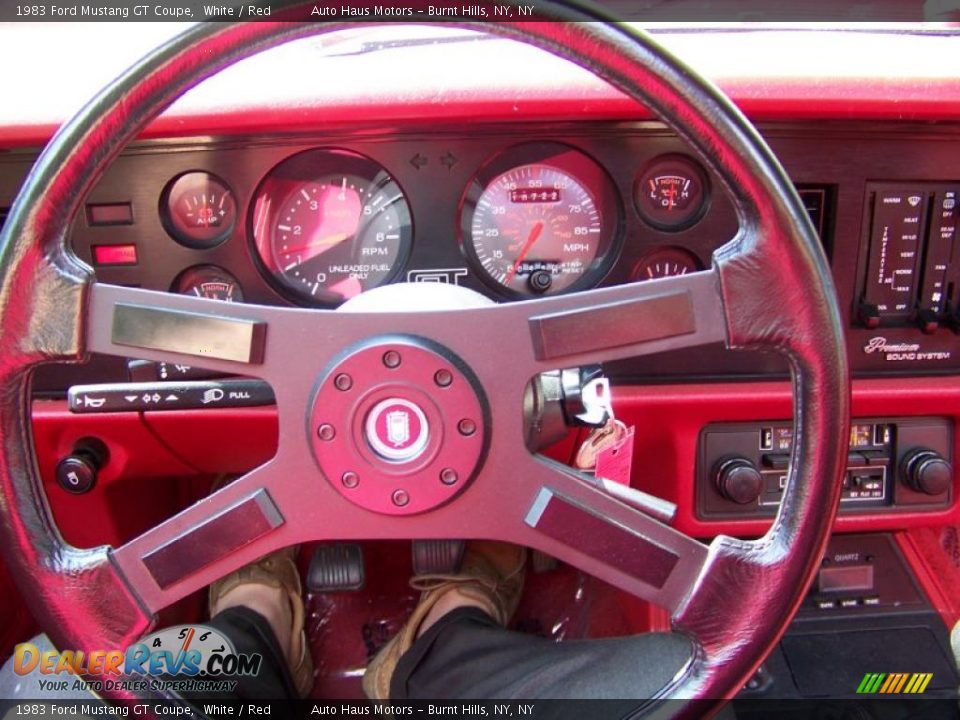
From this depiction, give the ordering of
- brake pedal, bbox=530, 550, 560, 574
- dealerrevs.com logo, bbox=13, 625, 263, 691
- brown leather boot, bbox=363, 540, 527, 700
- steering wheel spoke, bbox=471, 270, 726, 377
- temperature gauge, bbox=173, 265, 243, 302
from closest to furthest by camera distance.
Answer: steering wheel spoke, bbox=471, 270, 726, 377 → dealerrevs.com logo, bbox=13, 625, 263, 691 → temperature gauge, bbox=173, 265, 243, 302 → brown leather boot, bbox=363, 540, 527, 700 → brake pedal, bbox=530, 550, 560, 574

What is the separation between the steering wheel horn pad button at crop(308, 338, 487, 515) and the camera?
0.98 m

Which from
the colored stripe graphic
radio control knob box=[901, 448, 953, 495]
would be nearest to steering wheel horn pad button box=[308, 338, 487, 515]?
radio control knob box=[901, 448, 953, 495]

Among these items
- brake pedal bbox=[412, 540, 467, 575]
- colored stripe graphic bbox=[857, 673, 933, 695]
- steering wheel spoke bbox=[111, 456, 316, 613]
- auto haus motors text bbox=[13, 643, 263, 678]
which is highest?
steering wheel spoke bbox=[111, 456, 316, 613]

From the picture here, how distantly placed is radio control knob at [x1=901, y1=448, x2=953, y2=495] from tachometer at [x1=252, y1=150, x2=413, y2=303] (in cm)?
104

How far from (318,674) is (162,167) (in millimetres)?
1188

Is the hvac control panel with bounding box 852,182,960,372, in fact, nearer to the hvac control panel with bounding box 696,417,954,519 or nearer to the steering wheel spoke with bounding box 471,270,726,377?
the hvac control panel with bounding box 696,417,954,519

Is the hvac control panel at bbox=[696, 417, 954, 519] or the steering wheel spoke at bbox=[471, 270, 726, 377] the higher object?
the steering wheel spoke at bbox=[471, 270, 726, 377]

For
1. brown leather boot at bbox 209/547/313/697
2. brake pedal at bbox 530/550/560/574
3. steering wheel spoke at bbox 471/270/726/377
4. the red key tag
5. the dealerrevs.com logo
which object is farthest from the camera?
brake pedal at bbox 530/550/560/574

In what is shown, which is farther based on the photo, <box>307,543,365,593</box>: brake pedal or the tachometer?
<box>307,543,365,593</box>: brake pedal

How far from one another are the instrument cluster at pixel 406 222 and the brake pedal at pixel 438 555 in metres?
0.57

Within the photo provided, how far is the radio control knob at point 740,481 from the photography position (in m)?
1.62

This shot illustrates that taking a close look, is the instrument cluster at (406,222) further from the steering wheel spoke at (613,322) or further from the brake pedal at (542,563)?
the brake pedal at (542,563)

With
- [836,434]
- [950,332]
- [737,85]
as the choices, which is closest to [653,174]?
[737,85]

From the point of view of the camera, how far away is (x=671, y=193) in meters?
1.58
